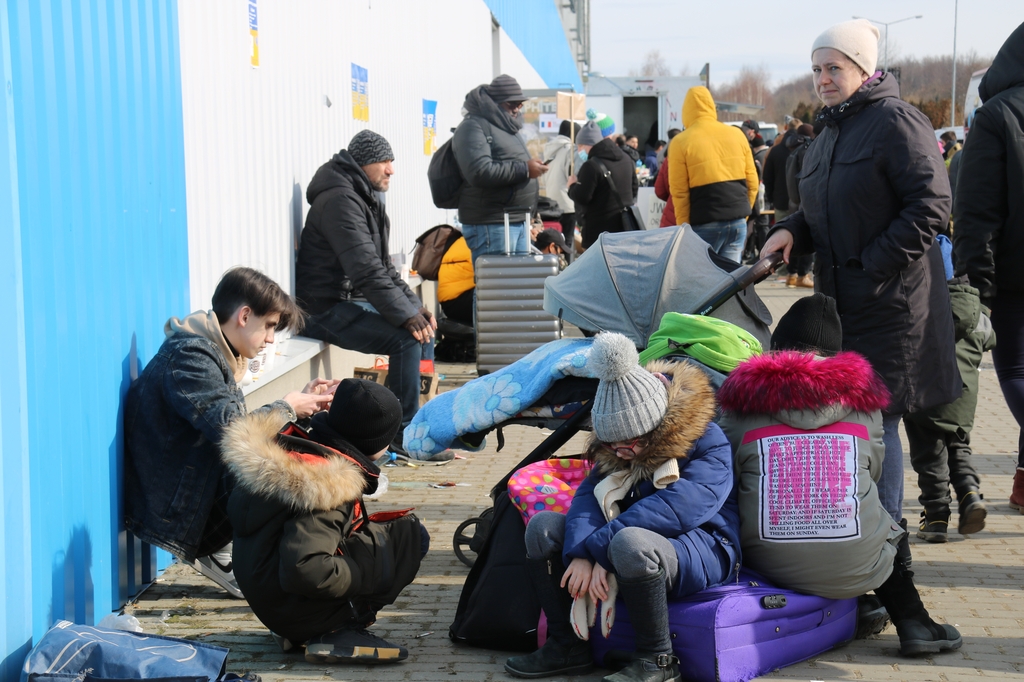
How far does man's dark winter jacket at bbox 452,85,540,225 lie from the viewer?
8477mm

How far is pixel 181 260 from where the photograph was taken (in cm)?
470

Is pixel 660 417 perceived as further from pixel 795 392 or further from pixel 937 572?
pixel 937 572

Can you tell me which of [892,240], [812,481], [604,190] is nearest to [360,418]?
[812,481]

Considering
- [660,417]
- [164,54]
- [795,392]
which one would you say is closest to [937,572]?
[795,392]

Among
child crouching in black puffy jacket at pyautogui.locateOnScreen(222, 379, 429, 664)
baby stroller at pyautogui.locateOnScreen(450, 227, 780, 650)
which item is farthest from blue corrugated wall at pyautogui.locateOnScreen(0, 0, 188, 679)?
baby stroller at pyautogui.locateOnScreen(450, 227, 780, 650)

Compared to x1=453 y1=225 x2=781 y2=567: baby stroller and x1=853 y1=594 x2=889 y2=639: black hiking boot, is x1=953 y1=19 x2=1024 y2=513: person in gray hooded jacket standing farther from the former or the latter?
x1=853 y1=594 x2=889 y2=639: black hiking boot

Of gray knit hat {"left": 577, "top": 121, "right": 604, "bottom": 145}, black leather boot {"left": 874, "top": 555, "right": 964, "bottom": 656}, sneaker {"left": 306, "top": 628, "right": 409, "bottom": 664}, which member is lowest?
sneaker {"left": 306, "top": 628, "right": 409, "bottom": 664}

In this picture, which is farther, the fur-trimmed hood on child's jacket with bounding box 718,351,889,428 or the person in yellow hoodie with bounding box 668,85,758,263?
the person in yellow hoodie with bounding box 668,85,758,263

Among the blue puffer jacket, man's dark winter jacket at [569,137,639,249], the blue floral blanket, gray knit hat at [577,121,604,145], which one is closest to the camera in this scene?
the blue puffer jacket

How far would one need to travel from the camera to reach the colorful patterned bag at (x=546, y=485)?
12.3 feet

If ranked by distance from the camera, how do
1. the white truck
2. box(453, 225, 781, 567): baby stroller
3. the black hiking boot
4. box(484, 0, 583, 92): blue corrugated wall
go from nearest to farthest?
the black hiking boot, box(453, 225, 781, 567): baby stroller, box(484, 0, 583, 92): blue corrugated wall, the white truck

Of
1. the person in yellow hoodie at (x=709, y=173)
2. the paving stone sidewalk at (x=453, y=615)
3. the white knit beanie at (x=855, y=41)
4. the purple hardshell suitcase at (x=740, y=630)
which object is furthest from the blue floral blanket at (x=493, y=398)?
the person in yellow hoodie at (x=709, y=173)

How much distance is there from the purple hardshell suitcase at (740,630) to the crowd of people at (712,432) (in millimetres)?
67

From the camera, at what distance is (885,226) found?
4.13 m
